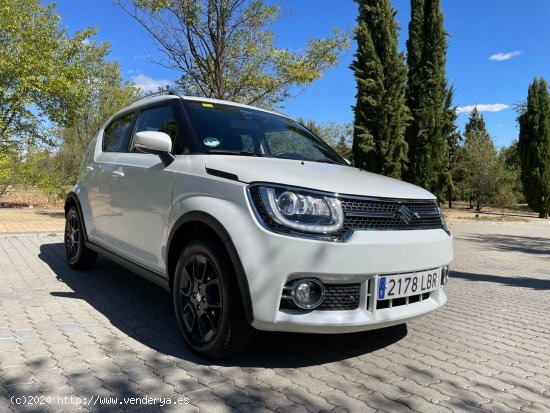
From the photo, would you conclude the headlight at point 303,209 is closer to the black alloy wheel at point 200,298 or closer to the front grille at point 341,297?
the front grille at point 341,297

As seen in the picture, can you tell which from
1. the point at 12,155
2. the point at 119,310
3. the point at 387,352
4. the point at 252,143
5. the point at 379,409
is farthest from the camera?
the point at 12,155

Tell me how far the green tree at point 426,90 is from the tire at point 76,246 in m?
16.7

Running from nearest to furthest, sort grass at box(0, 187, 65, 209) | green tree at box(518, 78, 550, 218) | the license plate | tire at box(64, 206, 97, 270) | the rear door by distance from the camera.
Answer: the license plate, the rear door, tire at box(64, 206, 97, 270), grass at box(0, 187, 65, 209), green tree at box(518, 78, 550, 218)

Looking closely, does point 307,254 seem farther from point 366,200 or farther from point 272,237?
point 366,200

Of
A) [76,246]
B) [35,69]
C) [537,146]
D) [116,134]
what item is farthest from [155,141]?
[537,146]

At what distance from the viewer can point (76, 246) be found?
5.54 m

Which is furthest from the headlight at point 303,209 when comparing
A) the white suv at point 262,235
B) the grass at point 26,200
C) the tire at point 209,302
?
the grass at point 26,200

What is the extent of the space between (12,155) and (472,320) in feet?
45.0

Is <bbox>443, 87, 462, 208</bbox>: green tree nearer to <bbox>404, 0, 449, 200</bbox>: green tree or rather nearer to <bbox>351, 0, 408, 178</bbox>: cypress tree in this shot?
<bbox>404, 0, 449, 200</bbox>: green tree

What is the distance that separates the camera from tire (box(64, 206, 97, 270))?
535 centimetres

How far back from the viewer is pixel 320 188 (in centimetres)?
269

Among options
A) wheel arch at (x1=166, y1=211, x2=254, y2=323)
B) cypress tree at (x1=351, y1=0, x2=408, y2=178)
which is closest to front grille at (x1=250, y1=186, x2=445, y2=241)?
wheel arch at (x1=166, y1=211, x2=254, y2=323)

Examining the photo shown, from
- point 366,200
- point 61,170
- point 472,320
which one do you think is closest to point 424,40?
point 61,170

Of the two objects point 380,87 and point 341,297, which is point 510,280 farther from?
point 380,87
